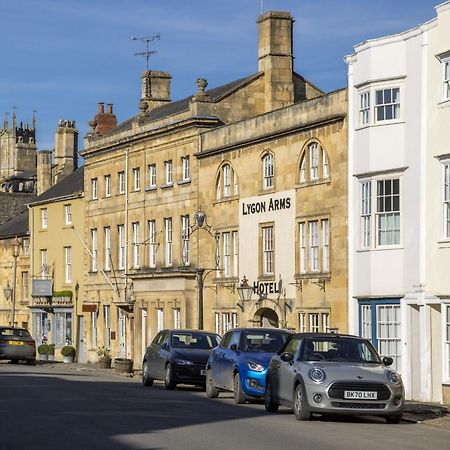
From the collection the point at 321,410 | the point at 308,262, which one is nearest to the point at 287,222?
the point at 308,262

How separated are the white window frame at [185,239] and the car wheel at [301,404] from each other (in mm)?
29656

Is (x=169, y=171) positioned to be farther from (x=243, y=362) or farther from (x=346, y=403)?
(x=346, y=403)

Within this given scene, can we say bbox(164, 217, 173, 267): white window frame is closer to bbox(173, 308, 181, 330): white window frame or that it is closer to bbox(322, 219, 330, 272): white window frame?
bbox(173, 308, 181, 330): white window frame

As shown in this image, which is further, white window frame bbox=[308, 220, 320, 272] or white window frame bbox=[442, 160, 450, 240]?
white window frame bbox=[308, 220, 320, 272]

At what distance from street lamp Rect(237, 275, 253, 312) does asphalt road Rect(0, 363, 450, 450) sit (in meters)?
16.6

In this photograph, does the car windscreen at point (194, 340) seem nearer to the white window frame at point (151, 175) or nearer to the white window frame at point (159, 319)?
the white window frame at point (159, 319)

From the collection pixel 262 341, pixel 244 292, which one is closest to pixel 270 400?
pixel 262 341

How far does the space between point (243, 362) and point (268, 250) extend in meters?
17.6

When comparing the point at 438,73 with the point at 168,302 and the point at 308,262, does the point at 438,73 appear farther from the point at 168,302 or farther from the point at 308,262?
the point at 168,302

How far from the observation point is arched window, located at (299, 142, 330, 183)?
42.6 metres

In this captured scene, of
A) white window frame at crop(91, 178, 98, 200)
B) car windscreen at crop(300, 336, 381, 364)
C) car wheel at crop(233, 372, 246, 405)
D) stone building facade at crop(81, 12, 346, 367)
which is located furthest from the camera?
white window frame at crop(91, 178, 98, 200)

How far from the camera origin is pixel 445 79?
1346 inches

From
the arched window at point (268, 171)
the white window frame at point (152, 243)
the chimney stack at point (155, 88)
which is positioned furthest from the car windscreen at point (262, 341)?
the chimney stack at point (155, 88)

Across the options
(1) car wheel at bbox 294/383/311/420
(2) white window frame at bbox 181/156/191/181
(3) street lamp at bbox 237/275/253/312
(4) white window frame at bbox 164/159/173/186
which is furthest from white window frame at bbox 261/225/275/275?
(1) car wheel at bbox 294/383/311/420
